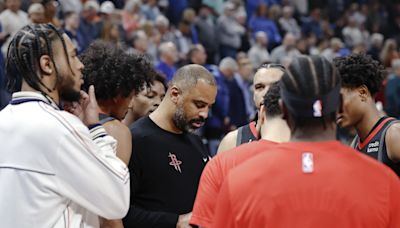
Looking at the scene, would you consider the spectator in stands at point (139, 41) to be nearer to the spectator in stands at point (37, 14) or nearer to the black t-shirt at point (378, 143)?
the spectator in stands at point (37, 14)

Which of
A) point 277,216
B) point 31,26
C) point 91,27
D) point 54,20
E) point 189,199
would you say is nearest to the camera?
point 277,216

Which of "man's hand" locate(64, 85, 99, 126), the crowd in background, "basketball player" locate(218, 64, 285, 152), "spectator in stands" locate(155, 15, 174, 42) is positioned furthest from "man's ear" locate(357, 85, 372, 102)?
"spectator in stands" locate(155, 15, 174, 42)

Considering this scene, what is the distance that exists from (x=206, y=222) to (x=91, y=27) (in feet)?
35.0

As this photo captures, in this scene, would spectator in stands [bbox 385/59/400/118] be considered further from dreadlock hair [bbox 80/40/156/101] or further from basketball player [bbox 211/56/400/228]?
basketball player [bbox 211/56/400/228]

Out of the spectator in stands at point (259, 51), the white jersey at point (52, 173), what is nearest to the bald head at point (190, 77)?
the white jersey at point (52, 173)

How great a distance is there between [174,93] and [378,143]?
51.8 inches

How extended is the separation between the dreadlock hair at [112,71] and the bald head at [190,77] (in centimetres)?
29

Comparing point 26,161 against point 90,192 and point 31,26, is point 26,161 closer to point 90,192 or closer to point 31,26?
point 90,192

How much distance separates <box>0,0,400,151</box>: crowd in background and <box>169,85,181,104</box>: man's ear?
4.79 m

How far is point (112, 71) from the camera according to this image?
446cm

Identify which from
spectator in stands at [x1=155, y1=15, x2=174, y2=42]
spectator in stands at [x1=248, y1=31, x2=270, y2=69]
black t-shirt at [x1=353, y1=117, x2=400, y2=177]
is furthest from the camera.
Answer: spectator in stands at [x1=248, y1=31, x2=270, y2=69]

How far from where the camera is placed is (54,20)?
11078mm

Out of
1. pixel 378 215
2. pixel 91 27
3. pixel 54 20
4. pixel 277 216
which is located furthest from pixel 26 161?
pixel 91 27

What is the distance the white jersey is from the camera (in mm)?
3486
